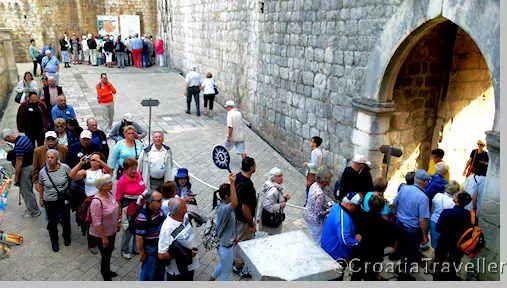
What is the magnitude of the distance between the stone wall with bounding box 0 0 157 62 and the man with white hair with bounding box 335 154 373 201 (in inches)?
869

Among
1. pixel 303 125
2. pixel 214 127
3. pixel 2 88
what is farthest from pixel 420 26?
pixel 2 88

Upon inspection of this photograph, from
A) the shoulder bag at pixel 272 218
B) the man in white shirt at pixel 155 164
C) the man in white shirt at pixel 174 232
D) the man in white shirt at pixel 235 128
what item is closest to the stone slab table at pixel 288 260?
the man in white shirt at pixel 174 232

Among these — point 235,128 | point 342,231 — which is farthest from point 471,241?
point 235,128

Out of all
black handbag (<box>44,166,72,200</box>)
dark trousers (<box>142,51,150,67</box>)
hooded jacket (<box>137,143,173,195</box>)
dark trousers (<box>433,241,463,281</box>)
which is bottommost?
dark trousers (<box>433,241,463,281</box>)

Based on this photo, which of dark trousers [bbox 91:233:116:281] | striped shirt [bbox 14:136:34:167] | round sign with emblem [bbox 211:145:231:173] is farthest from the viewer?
striped shirt [bbox 14:136:34:167]

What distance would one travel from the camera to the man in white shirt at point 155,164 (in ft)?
18.9

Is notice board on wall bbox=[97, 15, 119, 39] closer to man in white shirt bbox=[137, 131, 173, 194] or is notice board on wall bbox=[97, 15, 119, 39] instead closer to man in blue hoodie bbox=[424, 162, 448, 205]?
man in white shirt bbox=[137, 131, 173, 194]

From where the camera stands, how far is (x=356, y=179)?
18.4 feet

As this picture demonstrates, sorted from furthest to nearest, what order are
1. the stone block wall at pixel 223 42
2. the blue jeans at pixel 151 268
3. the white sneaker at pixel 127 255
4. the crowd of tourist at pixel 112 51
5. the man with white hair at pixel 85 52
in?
the man with white hair at pixel 85 52 < the crowd of tourist at pixel 112 51 < the stone block wall at pixel 223 42 < the white sneaker at pixel 127 255 < the blue jeans at pixel 151 268

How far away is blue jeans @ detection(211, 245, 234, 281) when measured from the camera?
4.62 m

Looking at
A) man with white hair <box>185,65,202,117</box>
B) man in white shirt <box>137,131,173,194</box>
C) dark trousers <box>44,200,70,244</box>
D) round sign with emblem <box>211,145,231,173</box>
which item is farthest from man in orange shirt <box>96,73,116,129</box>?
round sign with emblem <box>211,145,231,173</box>

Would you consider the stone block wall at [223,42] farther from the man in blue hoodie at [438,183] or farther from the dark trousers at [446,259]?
the dark trousers at [446,259]

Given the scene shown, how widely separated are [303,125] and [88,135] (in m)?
4.59

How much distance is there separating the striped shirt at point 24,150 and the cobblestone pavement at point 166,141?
39.3 inches
